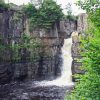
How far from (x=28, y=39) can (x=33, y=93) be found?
13155mm

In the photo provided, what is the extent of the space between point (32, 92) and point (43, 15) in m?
15.6

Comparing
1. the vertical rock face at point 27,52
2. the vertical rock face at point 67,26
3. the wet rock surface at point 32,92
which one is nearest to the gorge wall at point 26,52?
the vertical rock face at point 27,52

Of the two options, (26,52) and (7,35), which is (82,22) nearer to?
(26,52)

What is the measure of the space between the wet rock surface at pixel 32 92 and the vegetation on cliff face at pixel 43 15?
11030 mm

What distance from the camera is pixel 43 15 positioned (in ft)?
146

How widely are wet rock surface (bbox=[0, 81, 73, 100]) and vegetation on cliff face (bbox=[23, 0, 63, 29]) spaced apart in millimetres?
11030

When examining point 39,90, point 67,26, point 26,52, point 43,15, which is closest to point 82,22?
point 43,15

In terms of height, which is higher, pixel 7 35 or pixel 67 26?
pixel 67 26

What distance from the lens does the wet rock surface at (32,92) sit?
1193 inches

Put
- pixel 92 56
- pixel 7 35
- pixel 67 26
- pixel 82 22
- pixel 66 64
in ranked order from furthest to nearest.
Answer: pixel 67 26 < pixel 66 64 < pixel 7 35 < pixel 82 22 < pixel 92 56

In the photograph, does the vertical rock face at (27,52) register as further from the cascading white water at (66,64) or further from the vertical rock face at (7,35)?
the cascading white water at (66,64)

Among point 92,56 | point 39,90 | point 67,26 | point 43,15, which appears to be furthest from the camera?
point 67,26

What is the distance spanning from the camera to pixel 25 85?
38031mm

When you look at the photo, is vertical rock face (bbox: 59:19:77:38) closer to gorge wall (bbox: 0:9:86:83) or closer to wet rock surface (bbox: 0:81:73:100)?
gorge wall (bbox: 0:9:86:83)
